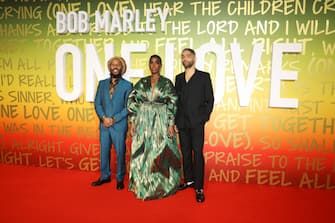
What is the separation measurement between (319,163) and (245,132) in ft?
2.86

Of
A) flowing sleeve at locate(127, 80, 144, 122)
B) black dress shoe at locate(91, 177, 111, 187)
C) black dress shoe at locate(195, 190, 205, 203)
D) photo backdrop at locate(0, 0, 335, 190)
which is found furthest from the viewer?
black dress shoe at locate(91, 177, 111, 187)

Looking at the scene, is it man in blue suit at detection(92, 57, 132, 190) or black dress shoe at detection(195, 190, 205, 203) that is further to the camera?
man in blue suit at detection(92, 57, 132, 190)

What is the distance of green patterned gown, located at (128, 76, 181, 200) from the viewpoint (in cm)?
323

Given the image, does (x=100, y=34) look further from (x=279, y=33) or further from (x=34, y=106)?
(x=279, y=33)

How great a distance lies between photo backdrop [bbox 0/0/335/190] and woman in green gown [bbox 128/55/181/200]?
53 centimetres

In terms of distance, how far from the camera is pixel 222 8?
3.54 m

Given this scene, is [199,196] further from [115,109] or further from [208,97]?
[115,109]

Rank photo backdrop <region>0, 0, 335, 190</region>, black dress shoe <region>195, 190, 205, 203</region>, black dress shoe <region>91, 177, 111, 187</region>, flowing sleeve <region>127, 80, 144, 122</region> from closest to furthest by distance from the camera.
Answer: black dress shoe <region>195, 190, 205, 203</region> < flowing sleeve <region>127, 80, 144, 122</region> < photo backdrop <region>0, 0, 335, 190</region> < black dress shoe <region>91, 177, 111, 187</region>

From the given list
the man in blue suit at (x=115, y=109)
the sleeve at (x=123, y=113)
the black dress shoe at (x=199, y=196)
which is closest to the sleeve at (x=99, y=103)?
the man in blue suit at (x=115, y=109)

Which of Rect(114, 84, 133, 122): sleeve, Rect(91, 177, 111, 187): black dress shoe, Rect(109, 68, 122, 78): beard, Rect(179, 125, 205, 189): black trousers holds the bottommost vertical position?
Rect(91, 177, 111, 187): black dress shoe

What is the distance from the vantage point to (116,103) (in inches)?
137

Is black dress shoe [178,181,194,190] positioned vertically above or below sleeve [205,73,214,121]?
below

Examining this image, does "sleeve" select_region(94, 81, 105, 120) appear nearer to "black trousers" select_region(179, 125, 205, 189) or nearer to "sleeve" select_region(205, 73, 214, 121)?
"black trousers" select_region(179, 125, 205, 189)

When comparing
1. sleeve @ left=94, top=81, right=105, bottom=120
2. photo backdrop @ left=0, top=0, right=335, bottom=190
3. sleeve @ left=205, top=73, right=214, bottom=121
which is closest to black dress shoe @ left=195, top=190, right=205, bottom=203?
photo backdrop @ left=0, top=0, right=335, bottom=190
